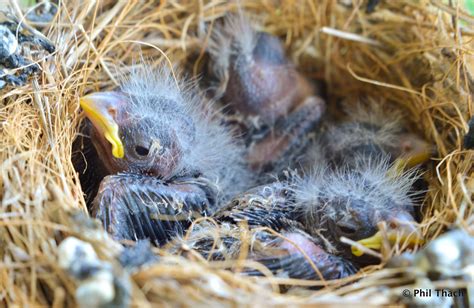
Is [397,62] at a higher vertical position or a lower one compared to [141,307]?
higher

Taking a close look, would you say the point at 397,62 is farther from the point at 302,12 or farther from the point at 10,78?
the point at 10,78

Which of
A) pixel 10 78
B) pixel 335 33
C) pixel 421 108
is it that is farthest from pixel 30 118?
pixel 421 108

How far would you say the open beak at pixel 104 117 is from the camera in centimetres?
114

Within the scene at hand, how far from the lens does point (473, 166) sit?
1147mm

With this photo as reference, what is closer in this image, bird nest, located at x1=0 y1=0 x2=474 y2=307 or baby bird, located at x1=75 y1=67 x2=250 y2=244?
bird nest, located at x1=0 y1=0 x2=474 y2=307

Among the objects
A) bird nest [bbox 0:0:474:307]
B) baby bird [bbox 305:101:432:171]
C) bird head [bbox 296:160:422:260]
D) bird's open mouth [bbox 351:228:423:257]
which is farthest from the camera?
→ baby bird [bbox 305:101:432:171]

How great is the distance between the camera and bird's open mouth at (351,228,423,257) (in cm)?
103

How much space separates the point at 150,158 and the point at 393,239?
0.55m

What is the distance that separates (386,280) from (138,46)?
0.91 metres

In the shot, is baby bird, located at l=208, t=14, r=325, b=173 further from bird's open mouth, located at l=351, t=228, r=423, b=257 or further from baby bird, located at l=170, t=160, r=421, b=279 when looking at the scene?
bird's open mouth, located at l=351, t=228, r=423, b=257

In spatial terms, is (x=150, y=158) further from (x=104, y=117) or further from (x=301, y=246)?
(x=301, y=246)

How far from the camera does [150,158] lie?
1211 millimetres

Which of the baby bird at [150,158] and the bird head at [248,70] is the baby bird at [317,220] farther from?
the bird head at [248,70]

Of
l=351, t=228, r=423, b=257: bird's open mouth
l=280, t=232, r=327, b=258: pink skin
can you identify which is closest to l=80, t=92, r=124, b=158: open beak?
l=280, t=232, r=327, b=258: pink skin
